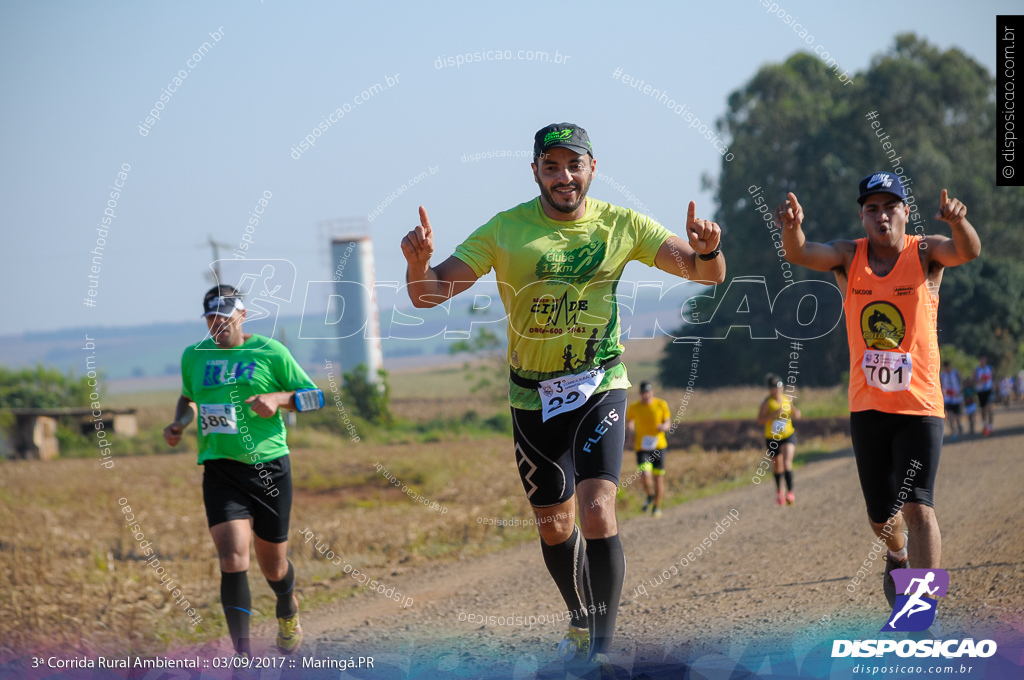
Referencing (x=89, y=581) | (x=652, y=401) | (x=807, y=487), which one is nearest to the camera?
(x=89, y=581)

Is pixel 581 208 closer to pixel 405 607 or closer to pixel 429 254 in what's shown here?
pixel 429 254

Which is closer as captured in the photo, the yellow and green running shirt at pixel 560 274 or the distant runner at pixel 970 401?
the yellow and green running shirt at pixel 560 274

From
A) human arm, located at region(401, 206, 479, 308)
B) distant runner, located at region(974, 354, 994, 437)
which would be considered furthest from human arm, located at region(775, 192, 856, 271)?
distant runner, located at region(974, 354, 994, 437)

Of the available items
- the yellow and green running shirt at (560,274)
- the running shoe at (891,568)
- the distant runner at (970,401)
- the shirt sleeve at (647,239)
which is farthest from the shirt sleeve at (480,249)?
the distant runner at (970,401)

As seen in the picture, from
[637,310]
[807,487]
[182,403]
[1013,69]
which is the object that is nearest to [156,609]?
[182,403]

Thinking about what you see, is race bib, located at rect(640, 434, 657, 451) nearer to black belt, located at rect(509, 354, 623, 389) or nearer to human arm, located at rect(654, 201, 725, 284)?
black belt, located at rect(509, 354, 623, 389)

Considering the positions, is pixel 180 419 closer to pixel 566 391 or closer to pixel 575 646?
pixel 566 391

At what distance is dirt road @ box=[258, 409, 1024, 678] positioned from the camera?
4.76m

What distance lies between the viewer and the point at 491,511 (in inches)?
543

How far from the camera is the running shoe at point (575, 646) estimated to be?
14.5 ft

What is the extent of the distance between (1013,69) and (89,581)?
30.6 feet

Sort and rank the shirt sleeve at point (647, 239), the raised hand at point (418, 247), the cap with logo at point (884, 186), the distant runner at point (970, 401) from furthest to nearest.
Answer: the distant runner at point (970, 401), the cap with logo at point (884, 186), the shirt sleeve at point (647, 239), the raised hand at point (418, 247)

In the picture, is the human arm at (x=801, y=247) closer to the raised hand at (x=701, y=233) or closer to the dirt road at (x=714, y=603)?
the raised hand at (x=701, y=233)

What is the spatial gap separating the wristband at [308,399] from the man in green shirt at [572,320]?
4.89 ft
